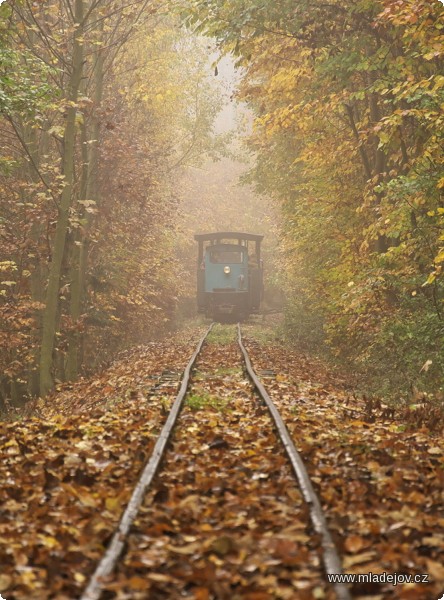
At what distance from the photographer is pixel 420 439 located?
7668 mm

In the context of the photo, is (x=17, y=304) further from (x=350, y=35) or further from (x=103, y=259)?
(x=350, y=35)

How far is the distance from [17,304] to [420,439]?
1114 cm

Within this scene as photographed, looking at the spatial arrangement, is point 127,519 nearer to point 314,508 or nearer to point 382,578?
point 314,508

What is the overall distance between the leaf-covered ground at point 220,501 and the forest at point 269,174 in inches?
115

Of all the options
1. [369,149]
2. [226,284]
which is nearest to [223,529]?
[369,149]

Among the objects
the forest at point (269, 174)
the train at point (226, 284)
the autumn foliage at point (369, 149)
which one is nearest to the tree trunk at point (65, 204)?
the forest at point (269, 174)

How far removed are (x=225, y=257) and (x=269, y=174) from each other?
21.8 feet

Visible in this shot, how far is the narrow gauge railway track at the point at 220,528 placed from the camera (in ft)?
13.2

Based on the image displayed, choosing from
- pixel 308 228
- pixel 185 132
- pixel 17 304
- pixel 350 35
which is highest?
pixel 185 132

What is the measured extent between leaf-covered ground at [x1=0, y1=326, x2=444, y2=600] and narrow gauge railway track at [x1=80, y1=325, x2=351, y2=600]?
0.5 inches

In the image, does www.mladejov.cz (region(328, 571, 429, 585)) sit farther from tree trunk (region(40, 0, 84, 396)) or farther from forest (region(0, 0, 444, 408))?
tree trunk (region(40, 0, 84, 396))

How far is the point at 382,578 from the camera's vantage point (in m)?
4.09

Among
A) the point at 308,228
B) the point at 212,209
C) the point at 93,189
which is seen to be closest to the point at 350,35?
the point at 308,228

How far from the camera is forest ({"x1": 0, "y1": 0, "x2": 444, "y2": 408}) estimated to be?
39.7 ft
